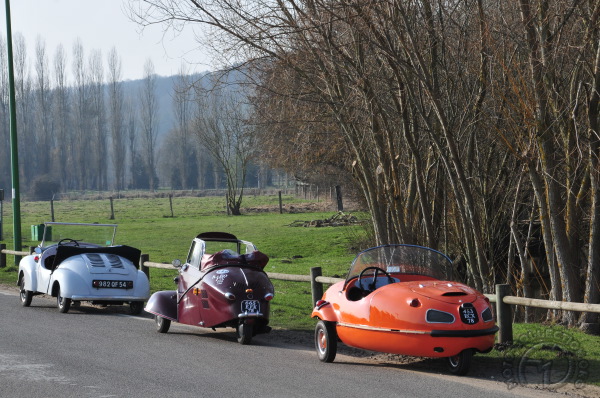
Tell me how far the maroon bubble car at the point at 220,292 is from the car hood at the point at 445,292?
9.37 ft

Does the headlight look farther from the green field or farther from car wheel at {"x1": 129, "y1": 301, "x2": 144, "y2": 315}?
car wheel at {"x1": 129, "y1": 301, "x2": 144, "y2": 315}

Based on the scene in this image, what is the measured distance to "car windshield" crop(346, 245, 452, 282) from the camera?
1077 centimetres

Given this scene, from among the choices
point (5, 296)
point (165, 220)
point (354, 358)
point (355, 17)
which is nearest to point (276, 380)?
point (354, 358)

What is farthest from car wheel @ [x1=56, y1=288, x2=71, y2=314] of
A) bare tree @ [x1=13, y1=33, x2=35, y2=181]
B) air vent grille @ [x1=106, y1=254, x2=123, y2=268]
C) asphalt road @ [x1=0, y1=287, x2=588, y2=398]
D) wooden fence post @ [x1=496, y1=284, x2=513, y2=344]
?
bare tree @ [x1=13, y1=33, x2=35, y2=181]

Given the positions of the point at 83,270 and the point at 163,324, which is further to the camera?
the point at 83,270

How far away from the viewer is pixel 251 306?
38.8 ft

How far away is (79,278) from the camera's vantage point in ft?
50.2

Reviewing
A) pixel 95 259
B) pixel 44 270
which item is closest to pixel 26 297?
pixel 44 270

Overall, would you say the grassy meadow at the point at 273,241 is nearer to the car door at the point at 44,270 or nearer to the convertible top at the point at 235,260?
the convertible top at the point at 235,260

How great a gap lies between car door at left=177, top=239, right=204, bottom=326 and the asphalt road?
0.33 metres

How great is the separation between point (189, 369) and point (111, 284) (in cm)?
613

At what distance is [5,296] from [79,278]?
433cm

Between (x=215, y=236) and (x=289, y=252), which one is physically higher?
(x=215, y=236)

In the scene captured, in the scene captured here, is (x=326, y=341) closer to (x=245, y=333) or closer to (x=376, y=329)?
(x=376, y=329)
